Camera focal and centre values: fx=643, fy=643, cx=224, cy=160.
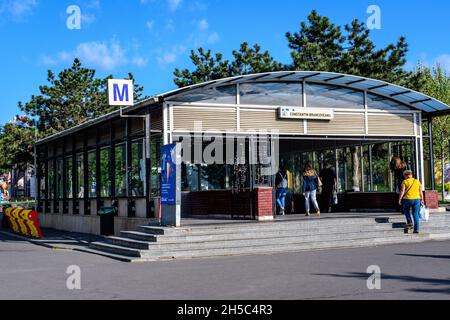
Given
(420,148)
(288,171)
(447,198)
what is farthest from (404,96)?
(447,198)

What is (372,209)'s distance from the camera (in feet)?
76.0

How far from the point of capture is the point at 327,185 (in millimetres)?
23375

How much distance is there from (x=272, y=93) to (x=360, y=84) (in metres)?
3.09

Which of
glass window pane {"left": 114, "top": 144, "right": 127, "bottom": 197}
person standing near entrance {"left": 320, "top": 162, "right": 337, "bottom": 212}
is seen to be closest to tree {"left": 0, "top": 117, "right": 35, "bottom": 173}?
glass window pane {"left": 114, "top": 144, "right": 127, "bottom": 197}

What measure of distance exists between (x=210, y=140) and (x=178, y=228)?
295 inches

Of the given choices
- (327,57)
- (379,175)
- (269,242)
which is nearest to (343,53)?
(327,57)

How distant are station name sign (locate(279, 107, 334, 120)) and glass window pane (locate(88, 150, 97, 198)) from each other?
8.12 meters

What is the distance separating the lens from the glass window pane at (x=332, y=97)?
21.4 m

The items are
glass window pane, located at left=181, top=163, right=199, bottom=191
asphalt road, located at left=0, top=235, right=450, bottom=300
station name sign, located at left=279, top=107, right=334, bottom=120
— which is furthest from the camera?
glass window pane, located at left=181, top=163, right=199, bottom=191

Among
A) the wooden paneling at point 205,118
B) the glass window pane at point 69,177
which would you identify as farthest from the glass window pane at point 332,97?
the glass window pane at point 69,177

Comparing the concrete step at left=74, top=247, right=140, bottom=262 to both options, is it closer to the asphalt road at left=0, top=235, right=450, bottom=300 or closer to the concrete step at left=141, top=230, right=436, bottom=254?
the asphalt road at left=0, top=235, right=450, bottom=300

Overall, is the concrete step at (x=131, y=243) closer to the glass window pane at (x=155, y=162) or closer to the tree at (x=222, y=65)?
the glass window pane at (x=155, y=162)

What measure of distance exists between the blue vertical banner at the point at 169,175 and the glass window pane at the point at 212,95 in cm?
285

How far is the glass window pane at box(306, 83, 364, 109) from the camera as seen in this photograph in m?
21.4
